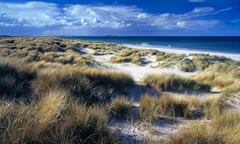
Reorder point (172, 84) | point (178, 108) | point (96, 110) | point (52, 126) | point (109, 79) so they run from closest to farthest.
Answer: point (52, 126) < point (96, 110) < point (178, 108) < point (109, 79) < point (172, 84)

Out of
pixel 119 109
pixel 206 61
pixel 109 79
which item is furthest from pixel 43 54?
pixel 119 109

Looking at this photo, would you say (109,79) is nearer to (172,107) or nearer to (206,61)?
(172,107)

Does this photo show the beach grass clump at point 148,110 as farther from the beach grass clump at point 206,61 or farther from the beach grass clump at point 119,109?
the beach grass clump at point 206,61

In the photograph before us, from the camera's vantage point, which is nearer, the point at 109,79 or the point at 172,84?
the point at 109,79

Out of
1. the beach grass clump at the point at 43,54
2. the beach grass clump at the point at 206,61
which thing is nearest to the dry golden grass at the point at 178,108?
the beach grass clump at the point at 43,54

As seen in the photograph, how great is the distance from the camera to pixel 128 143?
3.76m

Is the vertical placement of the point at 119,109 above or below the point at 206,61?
above

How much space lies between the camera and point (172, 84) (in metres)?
9.30

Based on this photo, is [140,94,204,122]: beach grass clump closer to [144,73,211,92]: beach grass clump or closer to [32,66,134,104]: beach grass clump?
[32,66,134,104]: beach grass clump

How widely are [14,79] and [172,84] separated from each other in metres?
5.80

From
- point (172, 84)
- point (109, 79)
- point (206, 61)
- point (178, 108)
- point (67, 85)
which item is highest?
point (67, 85)

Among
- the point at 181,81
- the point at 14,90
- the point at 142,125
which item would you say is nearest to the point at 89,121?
the point at 142,125

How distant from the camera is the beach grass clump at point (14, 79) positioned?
18.6ft

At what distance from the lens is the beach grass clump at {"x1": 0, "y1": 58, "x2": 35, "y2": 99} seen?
5.68m
